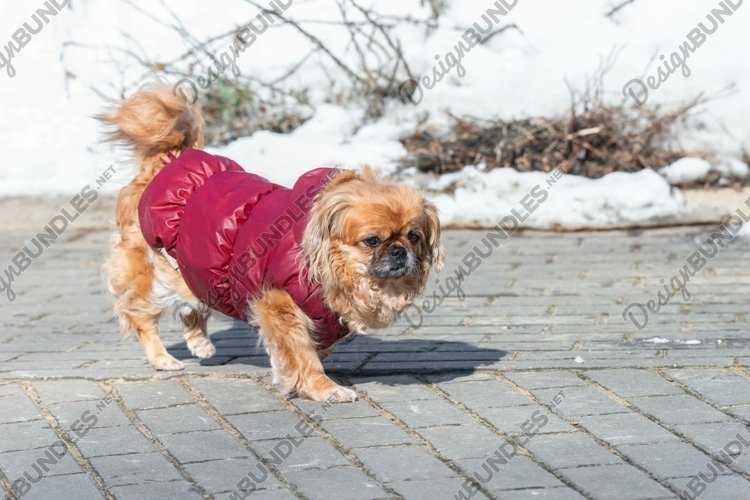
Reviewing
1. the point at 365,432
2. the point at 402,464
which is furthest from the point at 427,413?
the point at 402,464

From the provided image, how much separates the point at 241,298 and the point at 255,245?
279mm

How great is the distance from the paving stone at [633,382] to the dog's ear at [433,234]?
867 mm

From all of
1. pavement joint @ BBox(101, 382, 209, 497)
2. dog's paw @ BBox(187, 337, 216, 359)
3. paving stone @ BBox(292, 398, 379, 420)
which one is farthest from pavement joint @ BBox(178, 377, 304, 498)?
dog's paw @ BBox(187, 337, 216, 359)

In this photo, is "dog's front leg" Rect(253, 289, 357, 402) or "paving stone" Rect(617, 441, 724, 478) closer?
"paving stone" Rect(617, 441, 724, 478)

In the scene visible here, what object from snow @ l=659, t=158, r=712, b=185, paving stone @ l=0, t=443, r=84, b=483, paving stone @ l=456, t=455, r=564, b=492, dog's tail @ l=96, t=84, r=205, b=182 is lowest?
paving stone @ l=0, t=443, r=84, b=483

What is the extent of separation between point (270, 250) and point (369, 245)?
0.49 m

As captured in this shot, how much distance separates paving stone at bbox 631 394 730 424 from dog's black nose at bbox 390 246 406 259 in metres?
1.14

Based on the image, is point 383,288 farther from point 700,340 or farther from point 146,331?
point 700,340

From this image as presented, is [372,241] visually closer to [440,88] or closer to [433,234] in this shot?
[433,234]

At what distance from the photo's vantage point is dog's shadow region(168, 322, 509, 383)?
5.30m

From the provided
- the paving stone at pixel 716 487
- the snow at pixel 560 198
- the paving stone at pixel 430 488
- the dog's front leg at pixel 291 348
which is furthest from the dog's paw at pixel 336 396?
the snow at pixel 560 198

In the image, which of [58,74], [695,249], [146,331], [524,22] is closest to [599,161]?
[695,249]

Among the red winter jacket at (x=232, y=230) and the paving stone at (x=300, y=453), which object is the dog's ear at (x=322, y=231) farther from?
the paving stone at (x=300, y=453)

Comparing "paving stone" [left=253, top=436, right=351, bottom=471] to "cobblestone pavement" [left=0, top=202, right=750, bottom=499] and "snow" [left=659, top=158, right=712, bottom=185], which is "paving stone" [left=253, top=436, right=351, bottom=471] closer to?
"cobblestone pavement" [left=0, top=202, right=750, bottom=499]
